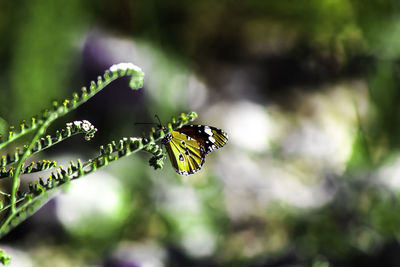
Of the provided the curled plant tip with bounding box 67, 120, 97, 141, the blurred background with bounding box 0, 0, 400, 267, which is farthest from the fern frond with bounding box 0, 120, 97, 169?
the blurred background with bounding box 0, 0, 400, 267

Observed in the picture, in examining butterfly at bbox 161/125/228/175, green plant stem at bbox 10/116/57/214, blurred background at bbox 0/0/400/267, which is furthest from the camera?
blurred background at bbox 0/0/400/267

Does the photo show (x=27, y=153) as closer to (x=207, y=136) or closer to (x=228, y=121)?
(x=207, y=136)

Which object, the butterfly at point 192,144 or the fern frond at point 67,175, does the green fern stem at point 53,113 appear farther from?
the butterfly at point 192,144

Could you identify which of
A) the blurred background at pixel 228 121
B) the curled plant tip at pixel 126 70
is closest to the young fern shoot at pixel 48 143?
the curled plant tip at pixel 126 70

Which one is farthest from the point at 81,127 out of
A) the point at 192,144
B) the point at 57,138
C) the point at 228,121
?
the point at 228,121

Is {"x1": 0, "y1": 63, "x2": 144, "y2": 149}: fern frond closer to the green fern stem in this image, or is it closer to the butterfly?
the green fern stem

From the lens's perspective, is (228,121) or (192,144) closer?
(192,144)
